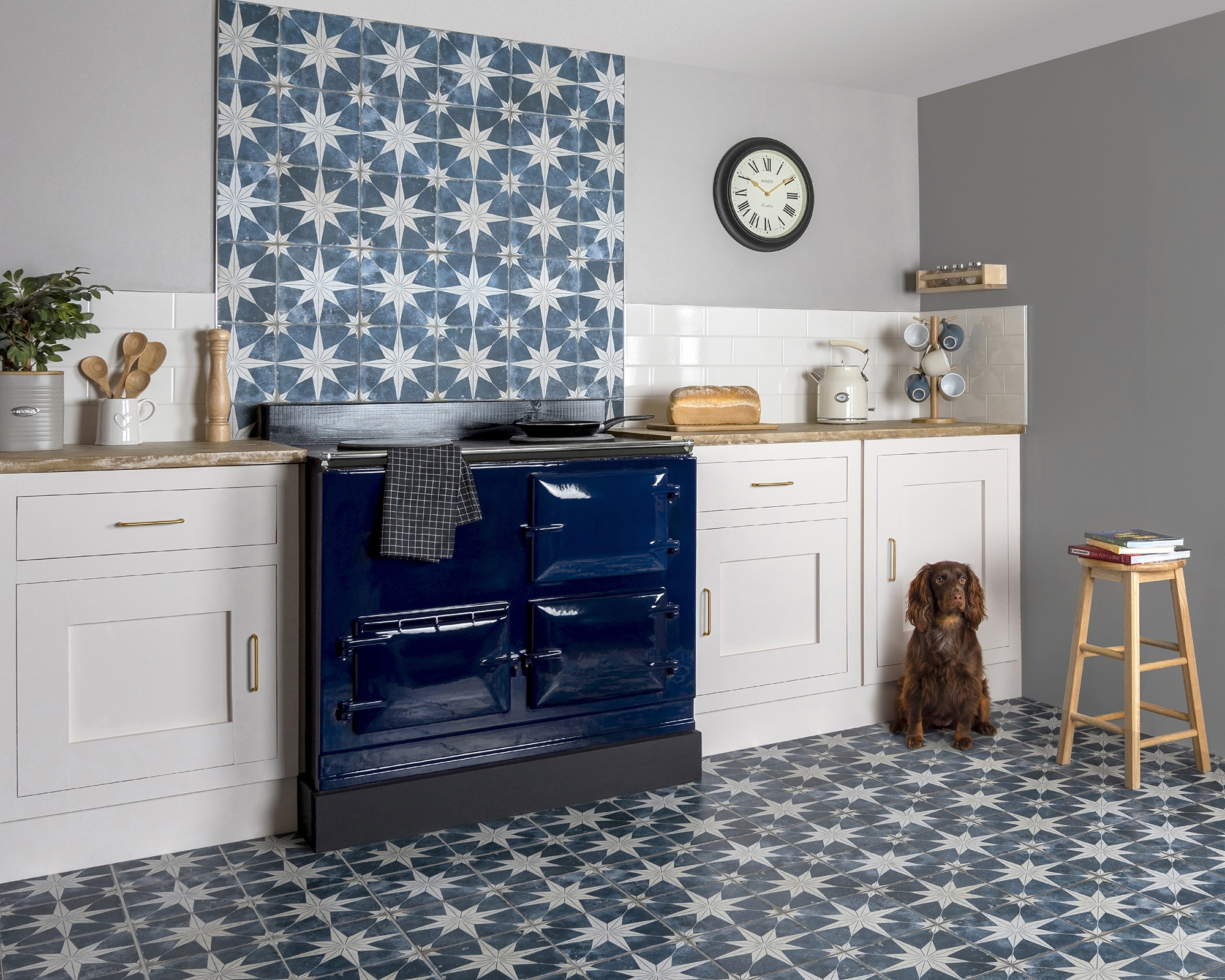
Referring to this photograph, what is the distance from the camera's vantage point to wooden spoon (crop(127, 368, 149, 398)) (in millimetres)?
3184

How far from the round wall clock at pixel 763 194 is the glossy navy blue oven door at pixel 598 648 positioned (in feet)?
5.36

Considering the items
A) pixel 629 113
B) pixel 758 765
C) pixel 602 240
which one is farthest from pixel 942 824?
pixel 629 113

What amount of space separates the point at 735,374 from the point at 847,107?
3.96ft

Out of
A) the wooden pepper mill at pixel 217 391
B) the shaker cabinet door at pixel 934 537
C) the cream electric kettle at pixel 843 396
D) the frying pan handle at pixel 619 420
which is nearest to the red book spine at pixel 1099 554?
the shaker cabinet door at pixel 934 537

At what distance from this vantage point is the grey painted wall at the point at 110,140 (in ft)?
10.1

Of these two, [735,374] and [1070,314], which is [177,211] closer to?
[735,374]

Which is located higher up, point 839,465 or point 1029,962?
point 839,465

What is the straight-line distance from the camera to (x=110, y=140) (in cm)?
318

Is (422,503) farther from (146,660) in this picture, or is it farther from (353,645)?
(146,660)

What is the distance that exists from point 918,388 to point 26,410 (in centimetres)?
307

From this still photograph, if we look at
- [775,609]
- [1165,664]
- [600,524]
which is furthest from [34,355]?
[1165,664]

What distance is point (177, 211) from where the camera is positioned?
328 cm

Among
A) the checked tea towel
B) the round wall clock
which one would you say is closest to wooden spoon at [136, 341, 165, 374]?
the checked tea towel

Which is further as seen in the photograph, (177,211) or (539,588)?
(177,211)
